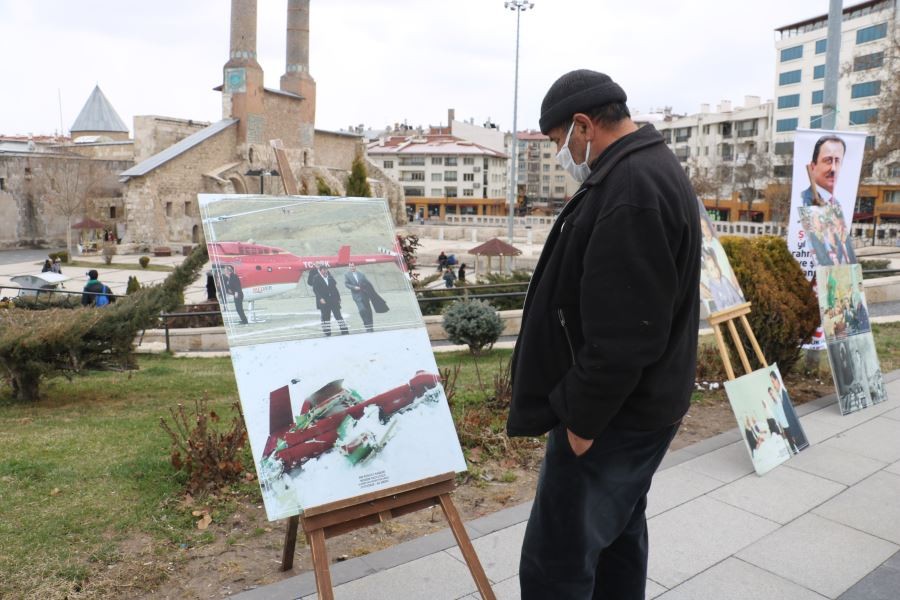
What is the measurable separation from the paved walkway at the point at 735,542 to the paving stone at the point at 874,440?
2 cm

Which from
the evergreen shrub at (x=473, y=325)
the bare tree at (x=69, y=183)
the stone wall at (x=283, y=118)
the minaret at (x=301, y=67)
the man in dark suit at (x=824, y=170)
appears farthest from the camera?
the minaret at (x=301, y=67)

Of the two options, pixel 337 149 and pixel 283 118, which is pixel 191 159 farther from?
pixel 337 149

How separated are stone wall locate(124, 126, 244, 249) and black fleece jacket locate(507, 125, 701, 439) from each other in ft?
116

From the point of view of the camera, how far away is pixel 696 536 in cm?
381

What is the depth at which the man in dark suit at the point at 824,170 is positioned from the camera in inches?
269

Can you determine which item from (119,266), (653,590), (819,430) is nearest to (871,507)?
(819,430)

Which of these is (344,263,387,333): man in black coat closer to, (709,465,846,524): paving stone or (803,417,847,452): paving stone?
(709,465,846,524): paving stone

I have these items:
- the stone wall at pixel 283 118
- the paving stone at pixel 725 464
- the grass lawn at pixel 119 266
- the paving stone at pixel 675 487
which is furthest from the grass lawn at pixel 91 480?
the stone wall at pixel 283 118

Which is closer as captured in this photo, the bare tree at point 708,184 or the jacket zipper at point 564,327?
the jacket zipper at point 564,327

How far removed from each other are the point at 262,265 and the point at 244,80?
41741mm

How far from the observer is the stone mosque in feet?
122

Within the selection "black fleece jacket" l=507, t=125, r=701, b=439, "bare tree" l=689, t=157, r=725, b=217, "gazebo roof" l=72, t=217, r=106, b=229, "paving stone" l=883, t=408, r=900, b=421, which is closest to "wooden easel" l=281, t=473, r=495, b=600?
"black fleece jacket" l=507, t=125, r=701, b=439

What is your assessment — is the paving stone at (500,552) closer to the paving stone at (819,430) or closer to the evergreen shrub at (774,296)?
the paving stone at (819,430)

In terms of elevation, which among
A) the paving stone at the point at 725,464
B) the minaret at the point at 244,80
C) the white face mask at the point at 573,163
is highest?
the minaret at the point at 244,80
